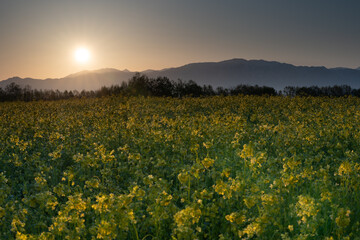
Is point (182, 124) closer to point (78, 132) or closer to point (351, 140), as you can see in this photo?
point (78, 132)

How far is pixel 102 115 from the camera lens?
14375mm

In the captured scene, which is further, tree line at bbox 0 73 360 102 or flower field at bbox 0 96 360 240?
tree line at bbox 0 73 360 102

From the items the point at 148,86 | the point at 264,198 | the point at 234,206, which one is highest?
the point at 148,86

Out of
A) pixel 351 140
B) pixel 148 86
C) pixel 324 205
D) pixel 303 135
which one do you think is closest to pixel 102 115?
pixel 303 135

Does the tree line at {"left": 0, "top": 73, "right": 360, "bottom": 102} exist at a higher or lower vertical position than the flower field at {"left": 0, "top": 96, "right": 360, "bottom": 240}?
higher

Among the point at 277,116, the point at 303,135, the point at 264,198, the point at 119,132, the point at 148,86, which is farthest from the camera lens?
the point at 148,86

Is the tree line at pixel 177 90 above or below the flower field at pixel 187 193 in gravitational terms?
above

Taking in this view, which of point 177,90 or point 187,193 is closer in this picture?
point 187,193

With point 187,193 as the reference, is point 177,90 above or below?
above

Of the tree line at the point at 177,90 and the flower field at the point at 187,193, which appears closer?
the flower field at the point at 187,193

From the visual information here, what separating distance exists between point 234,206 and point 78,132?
307 inches

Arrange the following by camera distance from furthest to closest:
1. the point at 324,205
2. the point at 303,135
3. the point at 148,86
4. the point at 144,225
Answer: the point at 148,86
the point at 303,135
the point at 324,205
the point at 144,225

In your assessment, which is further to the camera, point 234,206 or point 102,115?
point 102,115

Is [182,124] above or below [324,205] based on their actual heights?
above
